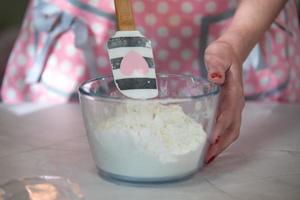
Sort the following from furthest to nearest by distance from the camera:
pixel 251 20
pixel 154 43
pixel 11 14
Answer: pixel 11 14 → pixel 154 43 → pixel 251 20

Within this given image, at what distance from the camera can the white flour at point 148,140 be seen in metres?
0.67

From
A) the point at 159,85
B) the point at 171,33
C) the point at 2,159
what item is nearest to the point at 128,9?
the point at 159,85

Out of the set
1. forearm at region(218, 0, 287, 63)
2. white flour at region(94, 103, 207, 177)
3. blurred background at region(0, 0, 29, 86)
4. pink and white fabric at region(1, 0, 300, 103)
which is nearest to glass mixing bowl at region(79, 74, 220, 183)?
white flour at region(94, 103, 207, 177)

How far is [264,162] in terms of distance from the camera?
2.59ft

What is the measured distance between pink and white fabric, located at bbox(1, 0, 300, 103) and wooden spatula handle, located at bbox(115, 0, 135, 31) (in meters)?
0.40

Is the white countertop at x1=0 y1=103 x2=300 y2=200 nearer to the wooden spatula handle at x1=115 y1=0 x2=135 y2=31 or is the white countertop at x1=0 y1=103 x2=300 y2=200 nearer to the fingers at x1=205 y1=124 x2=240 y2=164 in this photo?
the fingers at x1=205 y1=124 x2=240 y2=164

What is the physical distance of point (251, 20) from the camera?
3.28ft

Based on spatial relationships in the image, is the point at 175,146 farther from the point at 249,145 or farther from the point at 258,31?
the point at 258,31

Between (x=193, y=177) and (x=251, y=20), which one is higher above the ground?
(x=251, y=20)

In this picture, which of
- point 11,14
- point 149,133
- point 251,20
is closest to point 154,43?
point 251,20

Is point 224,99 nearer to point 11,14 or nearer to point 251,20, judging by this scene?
point 251,20

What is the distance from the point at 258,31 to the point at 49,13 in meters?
0.43

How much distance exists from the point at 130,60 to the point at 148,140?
0.37 ft

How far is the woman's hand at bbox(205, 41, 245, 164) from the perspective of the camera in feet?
2.49
